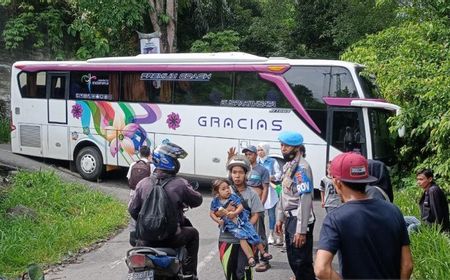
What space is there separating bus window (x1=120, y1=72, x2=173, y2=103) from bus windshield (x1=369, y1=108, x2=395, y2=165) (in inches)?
191

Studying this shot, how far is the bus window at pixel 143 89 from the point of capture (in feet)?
42.4

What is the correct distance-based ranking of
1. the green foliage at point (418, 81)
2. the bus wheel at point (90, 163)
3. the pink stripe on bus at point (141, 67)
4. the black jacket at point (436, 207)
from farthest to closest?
the bus wheel at point (90, 163) → the pink stripe on bus at point (141, 67) → the green foliage at point (418, 81) → the black jacket at point (436, 207)

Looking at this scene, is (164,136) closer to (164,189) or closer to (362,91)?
(362,91)

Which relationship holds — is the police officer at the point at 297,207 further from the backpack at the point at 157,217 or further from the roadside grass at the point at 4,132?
the roadside grass at the point at 4,132

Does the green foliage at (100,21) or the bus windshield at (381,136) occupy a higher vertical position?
the green foliage at (100,21)

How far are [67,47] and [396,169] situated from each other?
1340cm

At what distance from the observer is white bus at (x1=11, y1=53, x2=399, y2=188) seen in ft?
37.0

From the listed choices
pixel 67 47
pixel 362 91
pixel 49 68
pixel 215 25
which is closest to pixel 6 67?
pixel 67 47

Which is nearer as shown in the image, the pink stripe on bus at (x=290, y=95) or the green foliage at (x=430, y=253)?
the green foliage at (x=430, y=253)

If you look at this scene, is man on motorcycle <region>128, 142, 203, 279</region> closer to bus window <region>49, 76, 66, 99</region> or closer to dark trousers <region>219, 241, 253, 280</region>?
dark trousers <region>219, 241, 253, 280</region>

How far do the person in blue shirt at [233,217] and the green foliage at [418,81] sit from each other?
160 inches

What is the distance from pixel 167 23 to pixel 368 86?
9668 millimetres

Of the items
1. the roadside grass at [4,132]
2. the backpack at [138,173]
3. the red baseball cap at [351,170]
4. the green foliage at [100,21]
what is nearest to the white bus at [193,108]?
the roadside grass at [4,132]

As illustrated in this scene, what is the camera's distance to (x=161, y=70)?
42.6 feet
